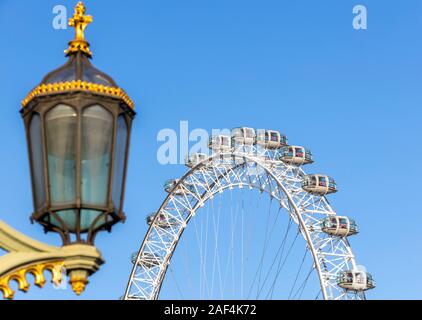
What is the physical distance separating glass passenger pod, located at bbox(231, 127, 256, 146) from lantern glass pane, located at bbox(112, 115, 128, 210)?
158 ft

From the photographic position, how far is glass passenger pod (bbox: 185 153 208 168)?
5509cm

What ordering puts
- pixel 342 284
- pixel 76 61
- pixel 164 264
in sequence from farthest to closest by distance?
pixel 164 264 < pixel 342 284 < pixel 76 61

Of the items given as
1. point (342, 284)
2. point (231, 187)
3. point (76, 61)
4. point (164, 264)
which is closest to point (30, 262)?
point (76, 61)

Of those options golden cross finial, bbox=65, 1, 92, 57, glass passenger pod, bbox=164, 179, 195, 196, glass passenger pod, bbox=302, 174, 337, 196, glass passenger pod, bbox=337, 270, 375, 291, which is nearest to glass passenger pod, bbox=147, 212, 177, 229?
glass passenger pod, bbox=164, 179, 195, 196

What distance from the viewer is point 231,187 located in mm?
54094

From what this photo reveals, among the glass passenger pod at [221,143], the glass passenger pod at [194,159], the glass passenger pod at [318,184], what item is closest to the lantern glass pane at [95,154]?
the glass passenger pod at [318,184]

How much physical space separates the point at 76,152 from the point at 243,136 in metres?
48.5

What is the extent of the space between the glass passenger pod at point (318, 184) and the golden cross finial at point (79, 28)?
45.8 m

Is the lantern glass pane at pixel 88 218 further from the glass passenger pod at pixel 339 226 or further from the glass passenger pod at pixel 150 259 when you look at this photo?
the glass passenger pod at pixel 150 259

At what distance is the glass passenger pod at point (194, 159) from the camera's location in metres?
55.1

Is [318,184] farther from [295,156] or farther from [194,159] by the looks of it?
[194,159]
